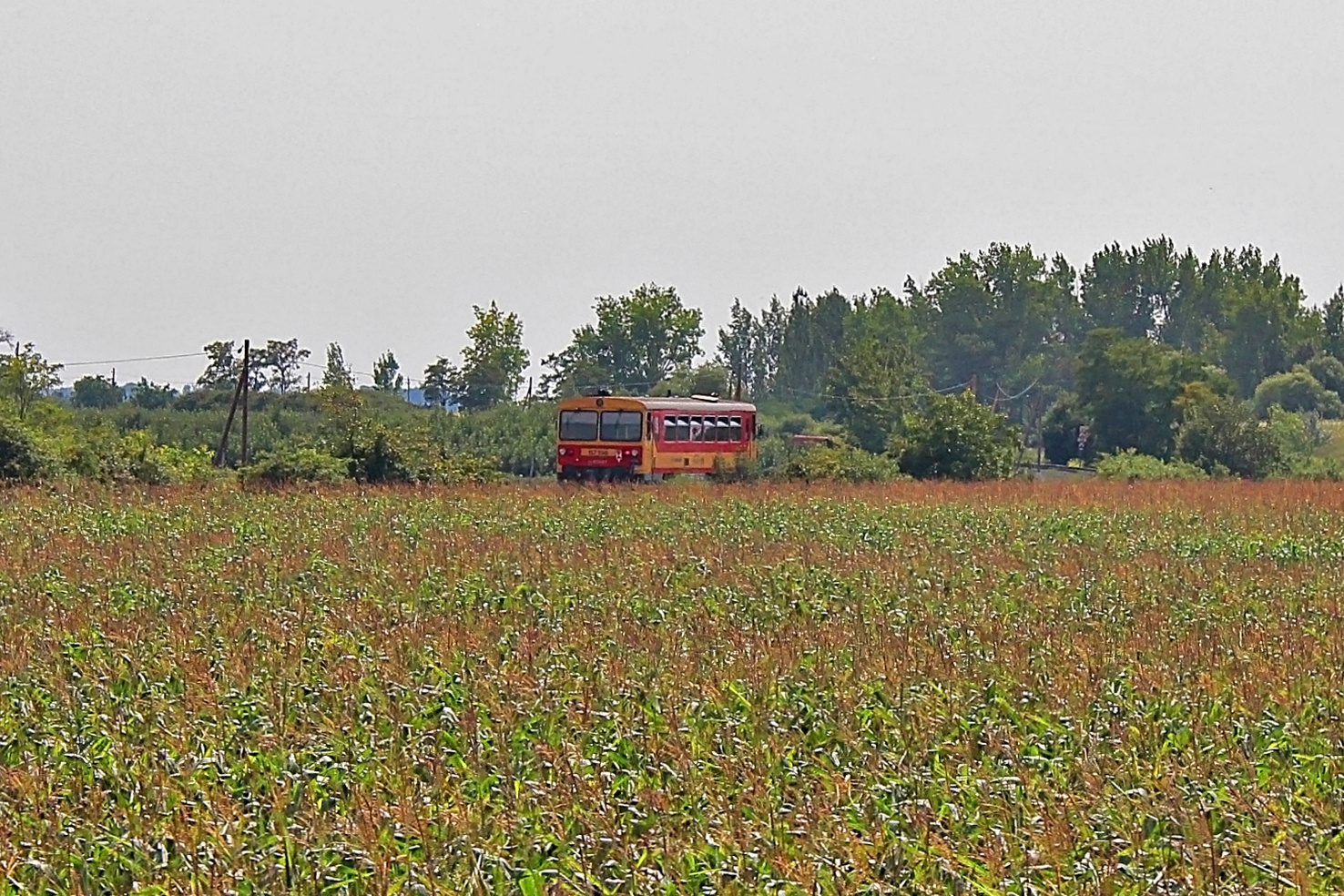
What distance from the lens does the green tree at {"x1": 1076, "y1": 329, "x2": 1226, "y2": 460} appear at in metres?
60.8

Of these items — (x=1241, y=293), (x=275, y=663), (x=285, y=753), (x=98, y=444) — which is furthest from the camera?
(x=1241, y=293)

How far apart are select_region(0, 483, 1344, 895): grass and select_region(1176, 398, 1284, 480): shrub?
1211 inches

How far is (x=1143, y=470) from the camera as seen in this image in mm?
43250

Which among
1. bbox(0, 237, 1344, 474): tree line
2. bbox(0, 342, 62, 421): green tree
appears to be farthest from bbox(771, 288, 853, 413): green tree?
bbox(0, 342, 62, 421): green tree

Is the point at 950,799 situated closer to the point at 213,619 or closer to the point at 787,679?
the point at 787,679

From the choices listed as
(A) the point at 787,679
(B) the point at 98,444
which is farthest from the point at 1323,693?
(B) the point at 98,444

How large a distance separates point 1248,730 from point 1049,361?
104397mm

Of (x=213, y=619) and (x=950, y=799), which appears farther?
(x=213, y=619)

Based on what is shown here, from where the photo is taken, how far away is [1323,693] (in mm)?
10312

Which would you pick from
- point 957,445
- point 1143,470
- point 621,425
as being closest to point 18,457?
point 621,425

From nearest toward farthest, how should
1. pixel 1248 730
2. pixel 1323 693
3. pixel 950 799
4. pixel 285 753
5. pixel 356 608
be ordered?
pixel 950 799, pixel 285 753, pixel 1248 730, pixel 1323 693, pixel 356 608

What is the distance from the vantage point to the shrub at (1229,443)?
48.8m

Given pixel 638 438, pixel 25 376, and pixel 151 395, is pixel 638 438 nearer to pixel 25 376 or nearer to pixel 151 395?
pixel 25 376

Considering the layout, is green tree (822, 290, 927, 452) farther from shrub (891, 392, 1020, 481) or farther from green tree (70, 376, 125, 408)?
green tree (70, 376, 125, 408)
